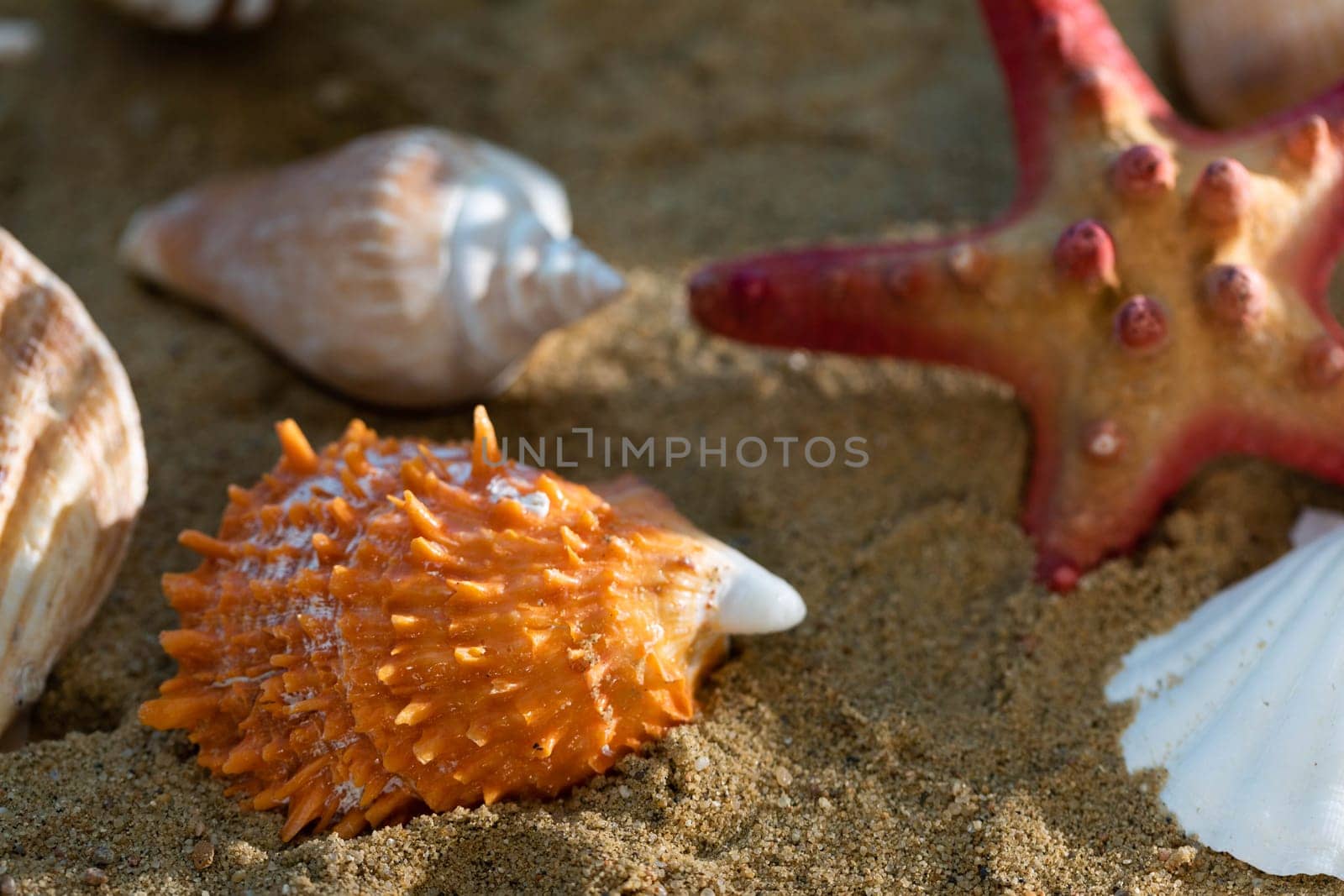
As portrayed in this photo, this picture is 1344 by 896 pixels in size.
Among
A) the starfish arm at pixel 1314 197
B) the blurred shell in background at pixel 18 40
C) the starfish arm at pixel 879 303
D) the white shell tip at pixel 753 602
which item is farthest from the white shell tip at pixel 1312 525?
the blurred shell in background at pixel 18 40

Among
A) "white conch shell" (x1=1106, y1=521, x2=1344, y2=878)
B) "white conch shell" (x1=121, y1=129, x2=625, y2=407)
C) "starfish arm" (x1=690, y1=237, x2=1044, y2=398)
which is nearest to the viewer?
"white conch shell" (x1=1106, y1=521, x2=1344, y2=878)

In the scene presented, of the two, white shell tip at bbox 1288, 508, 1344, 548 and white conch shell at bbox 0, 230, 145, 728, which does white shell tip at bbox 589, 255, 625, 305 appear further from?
white shell tip at bbox 1288, 508, 1344, 548

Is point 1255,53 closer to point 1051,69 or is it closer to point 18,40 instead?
point 1051,69

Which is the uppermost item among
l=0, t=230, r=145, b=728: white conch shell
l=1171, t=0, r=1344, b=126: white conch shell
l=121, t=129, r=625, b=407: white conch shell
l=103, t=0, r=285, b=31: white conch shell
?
l=1171, t=0, r=1344, b=126: white conch shell

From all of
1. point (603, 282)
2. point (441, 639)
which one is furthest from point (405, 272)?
point (441, 639)

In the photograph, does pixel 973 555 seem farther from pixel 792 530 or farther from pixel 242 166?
pixel 242 166

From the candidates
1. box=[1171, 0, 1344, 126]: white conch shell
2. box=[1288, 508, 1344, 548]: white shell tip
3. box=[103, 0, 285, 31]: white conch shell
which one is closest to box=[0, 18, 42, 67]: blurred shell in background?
box=[103, 0, 285, 31]: white conch shell

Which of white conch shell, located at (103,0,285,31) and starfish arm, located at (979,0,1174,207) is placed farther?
white conch shell, located at (103,0,285,31)
